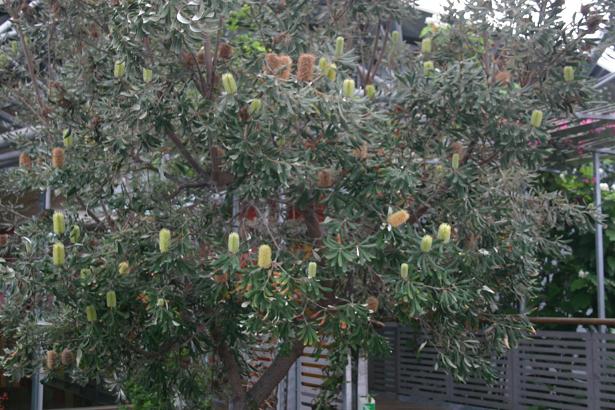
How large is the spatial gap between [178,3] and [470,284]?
2695mm

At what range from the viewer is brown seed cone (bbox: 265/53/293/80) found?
5.59m

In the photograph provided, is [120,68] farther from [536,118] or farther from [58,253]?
[536,118]

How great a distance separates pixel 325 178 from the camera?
19.2 feet

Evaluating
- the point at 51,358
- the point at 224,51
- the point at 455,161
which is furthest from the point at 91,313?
the point at 455,161

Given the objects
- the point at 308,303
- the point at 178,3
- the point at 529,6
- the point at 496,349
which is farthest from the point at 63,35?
the point at 496,349

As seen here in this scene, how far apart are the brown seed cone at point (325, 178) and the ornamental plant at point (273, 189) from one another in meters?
0.06

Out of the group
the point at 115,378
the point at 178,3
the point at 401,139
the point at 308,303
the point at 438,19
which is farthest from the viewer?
the point at 438,19

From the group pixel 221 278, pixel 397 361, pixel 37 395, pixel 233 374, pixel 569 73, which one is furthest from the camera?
pixel 397 361

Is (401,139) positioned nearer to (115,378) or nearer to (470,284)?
(470,284)

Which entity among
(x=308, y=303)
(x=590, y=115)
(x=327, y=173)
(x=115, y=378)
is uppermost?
(x=590, y=115)

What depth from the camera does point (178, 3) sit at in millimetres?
5430

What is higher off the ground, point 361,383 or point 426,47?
point 426,47

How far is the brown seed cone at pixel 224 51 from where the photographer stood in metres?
6.23

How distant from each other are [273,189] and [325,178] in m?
0.37
